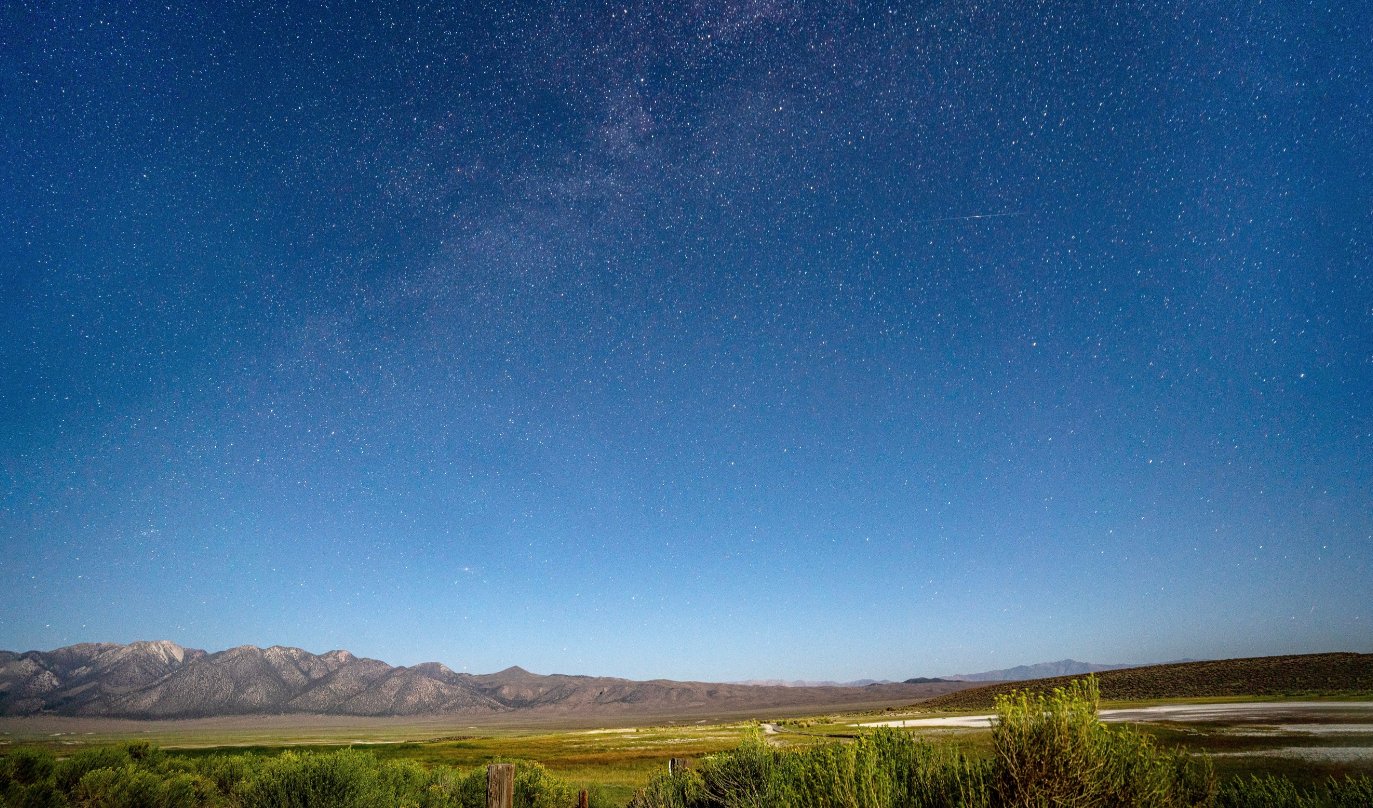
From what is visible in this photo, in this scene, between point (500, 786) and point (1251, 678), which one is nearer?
point (500, 786)

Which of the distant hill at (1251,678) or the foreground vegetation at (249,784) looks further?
the distant hill at (1251,678)

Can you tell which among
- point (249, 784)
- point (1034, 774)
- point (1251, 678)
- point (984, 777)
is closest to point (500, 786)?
point (984, 777)

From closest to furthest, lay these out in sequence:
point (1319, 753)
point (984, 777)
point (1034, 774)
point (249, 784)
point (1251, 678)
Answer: point (1034, 774) < point (984, 777) < point (249, 784) < point (1319, 753) < point (1251, 678)

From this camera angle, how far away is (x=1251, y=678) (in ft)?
245

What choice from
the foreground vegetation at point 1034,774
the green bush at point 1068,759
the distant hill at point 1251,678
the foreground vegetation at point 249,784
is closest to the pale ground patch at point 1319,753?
the foreground vegetation at point 1034,774

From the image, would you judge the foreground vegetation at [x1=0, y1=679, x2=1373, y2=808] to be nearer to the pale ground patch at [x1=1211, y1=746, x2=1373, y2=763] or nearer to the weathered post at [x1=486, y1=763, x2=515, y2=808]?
the weathered post at [x1=486, y1=763, x2=515, y2=808]

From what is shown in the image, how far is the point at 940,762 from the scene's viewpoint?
7.80 m

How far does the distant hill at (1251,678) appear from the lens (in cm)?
6562

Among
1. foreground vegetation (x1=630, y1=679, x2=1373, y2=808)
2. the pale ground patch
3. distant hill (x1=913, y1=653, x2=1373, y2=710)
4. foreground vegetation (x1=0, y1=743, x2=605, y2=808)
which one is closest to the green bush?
foreground vegetation (x1=630, y1=679, x2=1373, y2=808)

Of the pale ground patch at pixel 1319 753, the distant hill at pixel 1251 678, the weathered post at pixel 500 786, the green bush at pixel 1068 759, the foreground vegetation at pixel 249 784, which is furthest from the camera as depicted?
the distant hill at pixel 1251 678

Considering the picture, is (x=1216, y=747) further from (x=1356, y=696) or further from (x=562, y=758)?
(x=562, y=758)

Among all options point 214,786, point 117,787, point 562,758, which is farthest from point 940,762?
point 562,758

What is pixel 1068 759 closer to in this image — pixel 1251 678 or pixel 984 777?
pixel 984 777

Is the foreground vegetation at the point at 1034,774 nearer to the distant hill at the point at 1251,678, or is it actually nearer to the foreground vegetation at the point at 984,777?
the foreground vegetation at the point at 984,777
